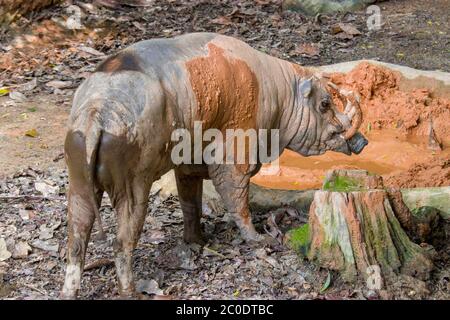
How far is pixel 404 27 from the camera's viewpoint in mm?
12656

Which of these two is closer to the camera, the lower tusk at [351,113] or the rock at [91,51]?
the lower tusk at [351,113]

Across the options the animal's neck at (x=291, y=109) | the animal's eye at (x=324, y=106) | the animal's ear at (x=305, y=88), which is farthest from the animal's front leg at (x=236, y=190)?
the animal's eye at (x=324, y=106)

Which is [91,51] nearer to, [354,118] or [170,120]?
[354,118]

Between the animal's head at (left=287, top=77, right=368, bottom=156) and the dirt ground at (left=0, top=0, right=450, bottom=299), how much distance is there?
78cm

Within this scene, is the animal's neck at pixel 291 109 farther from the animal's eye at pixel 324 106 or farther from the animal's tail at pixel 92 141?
the animal's tail at pixel 92 141

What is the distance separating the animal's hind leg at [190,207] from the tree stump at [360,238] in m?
1.09

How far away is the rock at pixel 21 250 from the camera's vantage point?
627cm

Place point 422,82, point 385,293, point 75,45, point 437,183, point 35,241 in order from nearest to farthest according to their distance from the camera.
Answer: point 385,293, point 35,241, point 437,183, point 422,82, point 75,45

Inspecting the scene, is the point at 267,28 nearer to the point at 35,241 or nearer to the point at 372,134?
the point at 372,134

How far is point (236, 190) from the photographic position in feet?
20.5

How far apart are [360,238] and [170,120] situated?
5.27ft

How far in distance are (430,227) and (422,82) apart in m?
3.51

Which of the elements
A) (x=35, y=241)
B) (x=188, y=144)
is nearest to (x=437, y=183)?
(x=188, y=144)

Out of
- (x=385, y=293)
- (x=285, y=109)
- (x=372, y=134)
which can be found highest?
(x=285, y=109)
